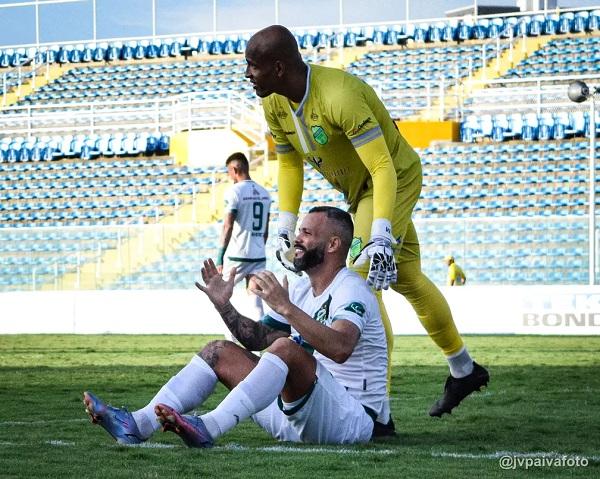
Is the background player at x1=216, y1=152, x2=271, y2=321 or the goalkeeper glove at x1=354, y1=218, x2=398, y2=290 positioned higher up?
the goalkeeper glove at x1=354, y1=218, x2=398, y2=290

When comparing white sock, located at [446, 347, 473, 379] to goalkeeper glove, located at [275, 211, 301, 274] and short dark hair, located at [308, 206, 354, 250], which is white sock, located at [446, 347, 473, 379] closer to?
goalkeeper glove, located at [275, 211, 301, 274]

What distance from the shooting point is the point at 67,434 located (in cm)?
612

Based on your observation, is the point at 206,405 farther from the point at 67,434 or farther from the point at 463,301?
the point at 463,301

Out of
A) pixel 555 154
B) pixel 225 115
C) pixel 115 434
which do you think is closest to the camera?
pixel 115 434

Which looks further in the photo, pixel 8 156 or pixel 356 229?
pixel 8 156

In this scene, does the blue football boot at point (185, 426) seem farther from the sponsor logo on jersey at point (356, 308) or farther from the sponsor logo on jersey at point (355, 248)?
the sponsor logo on jersey at point (355, 248)

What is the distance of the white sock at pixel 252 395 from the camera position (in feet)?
16.1

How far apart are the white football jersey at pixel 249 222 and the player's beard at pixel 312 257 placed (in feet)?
22.2

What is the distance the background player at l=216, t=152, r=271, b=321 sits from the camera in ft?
39.8

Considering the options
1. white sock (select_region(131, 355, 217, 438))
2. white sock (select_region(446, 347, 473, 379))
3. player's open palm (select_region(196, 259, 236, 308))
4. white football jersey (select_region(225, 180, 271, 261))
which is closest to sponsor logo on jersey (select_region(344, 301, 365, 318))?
player's open palm (select_region(196, 259, 236, 308))

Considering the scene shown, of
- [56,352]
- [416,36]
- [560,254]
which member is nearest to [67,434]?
[56,352]

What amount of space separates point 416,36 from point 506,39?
243cm

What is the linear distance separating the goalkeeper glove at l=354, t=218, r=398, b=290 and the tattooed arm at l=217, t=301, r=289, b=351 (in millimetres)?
502

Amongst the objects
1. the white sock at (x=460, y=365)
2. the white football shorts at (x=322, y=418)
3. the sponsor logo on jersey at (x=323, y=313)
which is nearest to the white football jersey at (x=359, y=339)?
the sponsor logo on jersey at (x=323, y=313)
